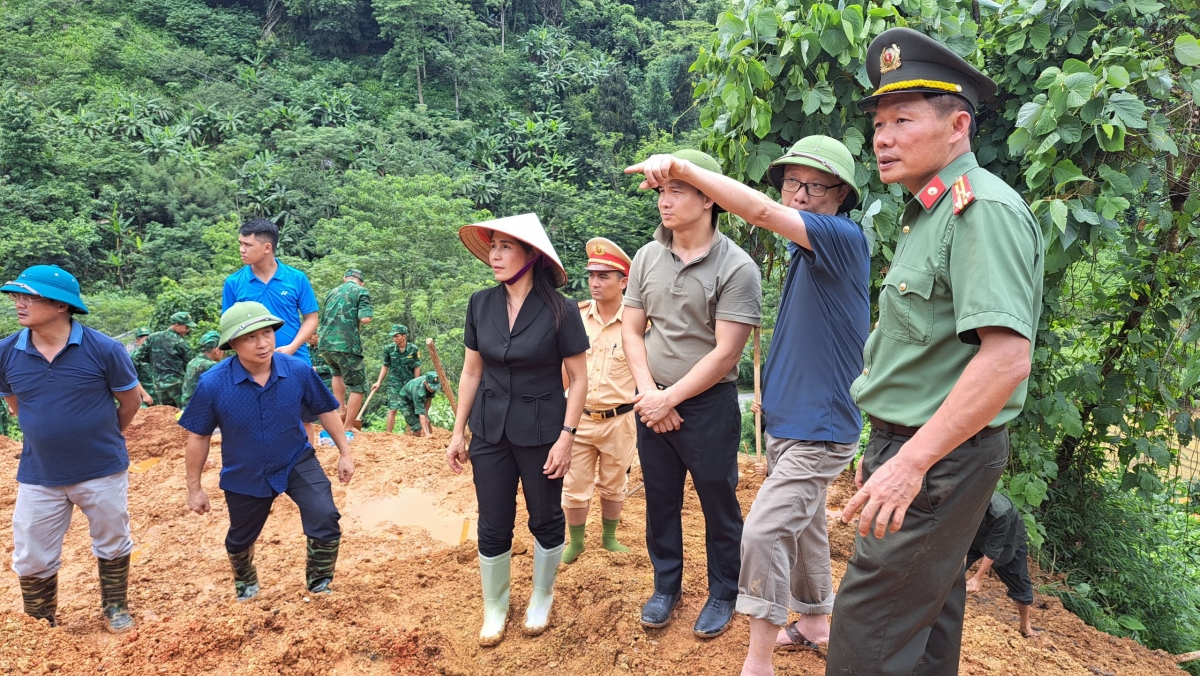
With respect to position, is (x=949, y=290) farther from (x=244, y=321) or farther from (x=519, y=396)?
(x=244, y=321)

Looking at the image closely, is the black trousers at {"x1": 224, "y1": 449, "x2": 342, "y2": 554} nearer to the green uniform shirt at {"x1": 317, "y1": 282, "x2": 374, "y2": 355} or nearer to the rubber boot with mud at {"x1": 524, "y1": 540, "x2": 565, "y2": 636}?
the rubber boot with mud at {"x1": 524, "y1": 540, "x2": 565, "y2": 636}

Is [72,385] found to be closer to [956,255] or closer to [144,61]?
[956,255]

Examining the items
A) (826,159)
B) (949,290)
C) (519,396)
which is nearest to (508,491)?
(519,396)

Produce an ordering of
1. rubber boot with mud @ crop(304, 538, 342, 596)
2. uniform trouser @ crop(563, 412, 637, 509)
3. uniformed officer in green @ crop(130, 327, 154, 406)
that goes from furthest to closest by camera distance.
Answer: uniformed officer in green @ crop(130, 327, 154, 406) → uniform trouser @ crop(563, 412, 637, 509) → rubber boot with mud @ crop(304, 538, 342, 596)

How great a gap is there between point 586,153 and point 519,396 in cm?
3708

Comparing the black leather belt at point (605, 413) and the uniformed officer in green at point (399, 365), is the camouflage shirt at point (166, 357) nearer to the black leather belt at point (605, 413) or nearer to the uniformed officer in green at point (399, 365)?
the uniformed officer in green at point (399, 365)

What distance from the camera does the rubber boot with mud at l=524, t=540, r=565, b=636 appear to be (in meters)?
3.36

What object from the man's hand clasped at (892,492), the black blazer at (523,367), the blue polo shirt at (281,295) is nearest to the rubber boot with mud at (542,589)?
the black blazer at (523,367)

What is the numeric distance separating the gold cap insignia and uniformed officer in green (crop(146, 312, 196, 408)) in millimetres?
9632

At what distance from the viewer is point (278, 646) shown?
3.00 metres

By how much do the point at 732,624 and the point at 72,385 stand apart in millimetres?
3372

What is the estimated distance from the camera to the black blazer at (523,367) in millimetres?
3199

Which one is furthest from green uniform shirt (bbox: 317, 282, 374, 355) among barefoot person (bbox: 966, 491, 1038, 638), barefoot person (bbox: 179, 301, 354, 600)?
barefoot person (bbox: 966, 491, 1038, 638)

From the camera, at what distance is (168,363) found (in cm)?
949
